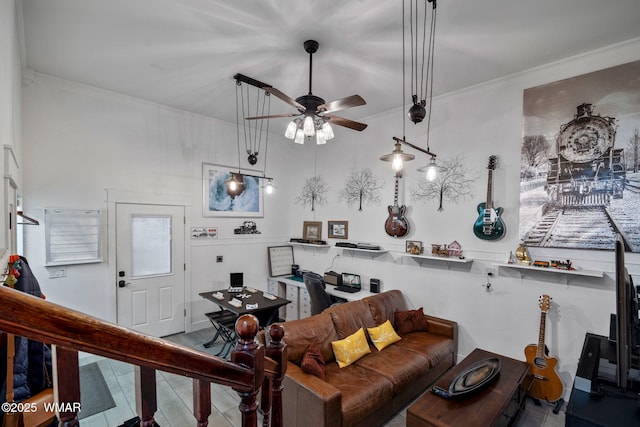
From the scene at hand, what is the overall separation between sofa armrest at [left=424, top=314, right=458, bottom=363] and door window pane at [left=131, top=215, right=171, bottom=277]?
12.8 feet

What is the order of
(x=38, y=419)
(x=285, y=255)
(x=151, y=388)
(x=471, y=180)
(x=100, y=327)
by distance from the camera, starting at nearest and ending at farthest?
(x=100, y=327) < (x=151, y=388) < (x=38, y=419) < (x=471, y=180) < (x=285, y=255)

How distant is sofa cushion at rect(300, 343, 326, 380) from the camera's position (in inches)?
97.6

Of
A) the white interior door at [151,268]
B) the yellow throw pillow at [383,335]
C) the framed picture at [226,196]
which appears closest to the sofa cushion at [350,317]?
the yellow throw pillow at [383,335]

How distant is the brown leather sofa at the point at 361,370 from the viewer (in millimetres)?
2262

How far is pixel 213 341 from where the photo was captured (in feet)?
13.5

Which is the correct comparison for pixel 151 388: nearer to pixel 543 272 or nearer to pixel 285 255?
pixel 543 272

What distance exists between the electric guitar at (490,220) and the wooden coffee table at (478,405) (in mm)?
1402

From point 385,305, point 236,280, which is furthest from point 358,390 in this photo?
point 236,280

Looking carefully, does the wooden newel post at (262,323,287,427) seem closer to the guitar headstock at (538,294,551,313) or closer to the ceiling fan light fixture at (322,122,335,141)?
the ceiling fan light fixture at (322,122,335,141)

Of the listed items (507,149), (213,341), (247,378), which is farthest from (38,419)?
(507,149)

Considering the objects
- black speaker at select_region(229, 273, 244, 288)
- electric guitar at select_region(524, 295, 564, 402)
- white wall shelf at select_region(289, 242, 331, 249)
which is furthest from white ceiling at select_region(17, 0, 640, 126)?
black speaker at select_region(229, 273, 244, 288)

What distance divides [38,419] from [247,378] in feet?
3.74

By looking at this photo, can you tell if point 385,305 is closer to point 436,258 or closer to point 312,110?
point 436,258

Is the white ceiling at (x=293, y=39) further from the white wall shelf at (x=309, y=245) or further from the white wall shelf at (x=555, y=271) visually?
the white wall shelf at (x=309, y=245)
